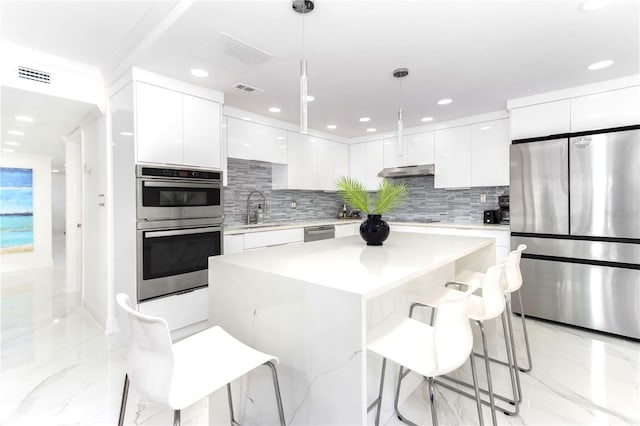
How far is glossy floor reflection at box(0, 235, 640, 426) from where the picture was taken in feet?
5.78

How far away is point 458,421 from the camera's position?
1721mm

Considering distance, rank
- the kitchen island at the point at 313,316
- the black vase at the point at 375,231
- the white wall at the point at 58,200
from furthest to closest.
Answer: the white wall at the point at 58,200 → the black vase at the point at 375,231 → the kitchen island at the point at 313,316

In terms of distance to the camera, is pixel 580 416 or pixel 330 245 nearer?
pixel 580 416

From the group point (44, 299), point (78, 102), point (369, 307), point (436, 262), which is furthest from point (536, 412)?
point (44, 299)

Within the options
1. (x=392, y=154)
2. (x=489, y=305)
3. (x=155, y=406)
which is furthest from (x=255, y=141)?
(x=489, y=305)

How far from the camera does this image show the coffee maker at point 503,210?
12.8 ft

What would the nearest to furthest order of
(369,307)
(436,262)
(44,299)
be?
1. (369,307)
2. (436,262)
3. (44,299)

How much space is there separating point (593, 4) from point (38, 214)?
27.3 ft

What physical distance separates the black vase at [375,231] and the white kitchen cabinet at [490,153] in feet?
7.90

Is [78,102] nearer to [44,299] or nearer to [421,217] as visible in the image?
[44,299]

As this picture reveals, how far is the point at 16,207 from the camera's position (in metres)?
6.00

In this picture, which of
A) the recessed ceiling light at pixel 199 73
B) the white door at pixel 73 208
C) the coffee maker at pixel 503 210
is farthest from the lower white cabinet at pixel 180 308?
the coffee maker at pixel 503 210

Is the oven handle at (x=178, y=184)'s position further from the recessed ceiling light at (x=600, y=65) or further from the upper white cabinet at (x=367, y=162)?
the recessed ceiling light at (x=600, y=65)

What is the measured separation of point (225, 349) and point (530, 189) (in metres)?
3.34
